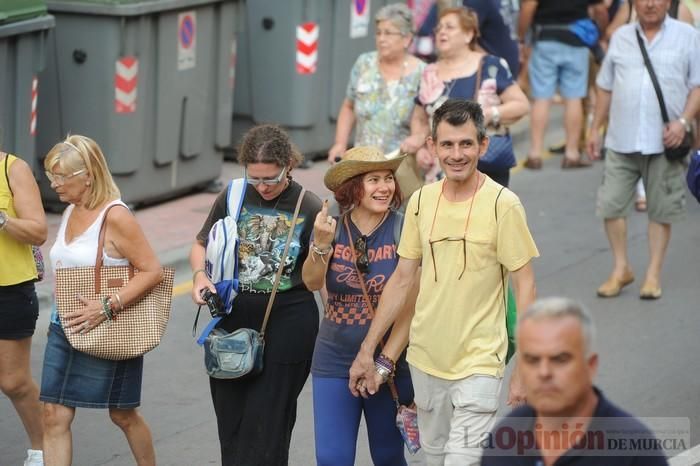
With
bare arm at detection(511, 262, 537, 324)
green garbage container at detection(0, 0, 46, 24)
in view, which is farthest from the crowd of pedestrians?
green garbage container at detection(0, 0, 46, 24)

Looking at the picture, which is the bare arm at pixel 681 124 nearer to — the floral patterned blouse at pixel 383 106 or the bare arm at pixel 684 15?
the bare arm at pixel 684 15

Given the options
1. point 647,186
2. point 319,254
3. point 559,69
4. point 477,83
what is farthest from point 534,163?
point 319,254

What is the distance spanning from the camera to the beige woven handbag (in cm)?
586

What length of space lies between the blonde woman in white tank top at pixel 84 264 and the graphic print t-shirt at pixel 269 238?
40cm

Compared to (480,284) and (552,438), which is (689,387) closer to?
(480,284)

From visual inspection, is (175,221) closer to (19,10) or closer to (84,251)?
(19,10)

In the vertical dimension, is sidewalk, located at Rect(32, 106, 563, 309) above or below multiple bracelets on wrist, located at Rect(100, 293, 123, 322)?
below

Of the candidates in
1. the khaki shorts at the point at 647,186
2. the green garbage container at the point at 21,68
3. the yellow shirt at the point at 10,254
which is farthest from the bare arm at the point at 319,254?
the green garbage container at the point at 21,68

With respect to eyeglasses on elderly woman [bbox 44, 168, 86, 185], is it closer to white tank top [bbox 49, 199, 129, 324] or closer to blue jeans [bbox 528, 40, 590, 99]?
white tank top [bbox 49, 199, 129, 324]

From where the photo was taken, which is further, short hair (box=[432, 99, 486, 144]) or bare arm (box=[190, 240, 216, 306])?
bare arm (box=[190, 240, 216, 306])

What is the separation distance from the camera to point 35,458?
6.48m

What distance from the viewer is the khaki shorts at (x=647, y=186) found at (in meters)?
9.19

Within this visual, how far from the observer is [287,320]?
19.2ft

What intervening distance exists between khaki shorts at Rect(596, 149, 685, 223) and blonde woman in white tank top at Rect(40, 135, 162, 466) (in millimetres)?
4209
